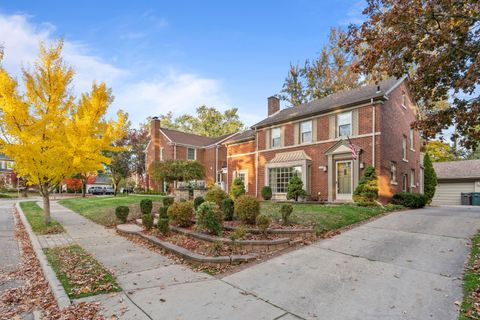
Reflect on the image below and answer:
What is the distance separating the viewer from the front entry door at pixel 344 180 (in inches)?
600

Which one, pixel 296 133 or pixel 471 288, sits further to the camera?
pixel 296 133

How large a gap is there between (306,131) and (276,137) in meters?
2.46

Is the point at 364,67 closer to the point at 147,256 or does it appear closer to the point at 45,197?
the point at 147,256

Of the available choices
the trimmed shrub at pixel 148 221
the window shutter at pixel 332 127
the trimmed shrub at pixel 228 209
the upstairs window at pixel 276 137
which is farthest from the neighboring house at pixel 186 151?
the trimmed shrub at pixel 228 209

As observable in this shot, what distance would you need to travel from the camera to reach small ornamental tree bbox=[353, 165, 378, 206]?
1318cm

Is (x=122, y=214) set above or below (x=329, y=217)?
below

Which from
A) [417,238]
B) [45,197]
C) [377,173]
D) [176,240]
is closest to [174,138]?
[45,197]

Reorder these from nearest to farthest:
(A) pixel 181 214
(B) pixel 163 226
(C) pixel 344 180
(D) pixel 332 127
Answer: (B) pixel 163 226 → (A) pixel 181 214 → (C) pixel 344 180 → (D) pixel 332 127

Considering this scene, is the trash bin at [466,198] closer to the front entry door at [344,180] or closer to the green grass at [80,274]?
the front entry door at [344,180]

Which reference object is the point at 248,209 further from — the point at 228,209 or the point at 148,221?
the point at 148,221

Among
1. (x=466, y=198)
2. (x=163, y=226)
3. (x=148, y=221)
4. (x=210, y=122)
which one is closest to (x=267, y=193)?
(x=148, y=221)

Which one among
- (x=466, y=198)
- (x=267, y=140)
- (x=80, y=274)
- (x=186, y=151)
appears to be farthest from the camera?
(x=186, y=151)

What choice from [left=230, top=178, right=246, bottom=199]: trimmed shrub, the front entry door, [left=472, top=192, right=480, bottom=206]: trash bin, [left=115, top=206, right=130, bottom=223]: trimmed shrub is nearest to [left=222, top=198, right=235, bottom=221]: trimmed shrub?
[left=115, top=206, right=130, bottom=223]: trimmed shrub

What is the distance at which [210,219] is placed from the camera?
7.50m
